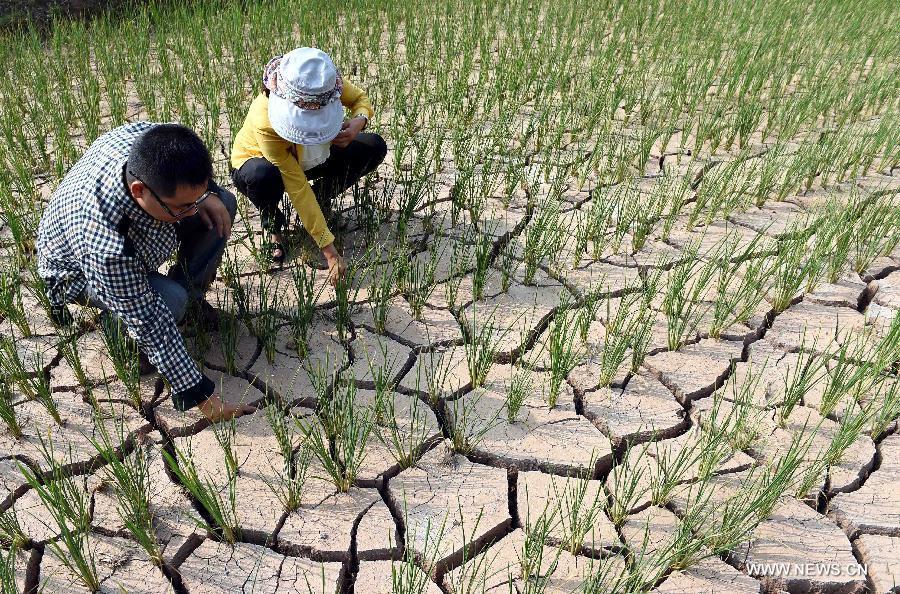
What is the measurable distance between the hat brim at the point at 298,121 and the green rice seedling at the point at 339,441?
105cm

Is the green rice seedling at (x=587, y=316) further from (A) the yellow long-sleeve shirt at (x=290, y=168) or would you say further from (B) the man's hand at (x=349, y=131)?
(B) the man's hand at (x=349, y=131)

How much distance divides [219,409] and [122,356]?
0.39 meters

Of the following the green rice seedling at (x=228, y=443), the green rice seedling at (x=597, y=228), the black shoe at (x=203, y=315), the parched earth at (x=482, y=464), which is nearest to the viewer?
the parched earth at (x=482, y=464)

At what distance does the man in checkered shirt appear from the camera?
7.04ft

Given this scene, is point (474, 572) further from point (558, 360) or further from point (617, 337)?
point (617, 337)

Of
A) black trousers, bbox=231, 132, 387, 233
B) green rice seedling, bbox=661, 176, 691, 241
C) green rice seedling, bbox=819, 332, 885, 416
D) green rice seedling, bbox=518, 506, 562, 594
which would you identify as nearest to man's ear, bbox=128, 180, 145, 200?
black trousers, bbox=231, 132, 387, 233

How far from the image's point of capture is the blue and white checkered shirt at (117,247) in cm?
223

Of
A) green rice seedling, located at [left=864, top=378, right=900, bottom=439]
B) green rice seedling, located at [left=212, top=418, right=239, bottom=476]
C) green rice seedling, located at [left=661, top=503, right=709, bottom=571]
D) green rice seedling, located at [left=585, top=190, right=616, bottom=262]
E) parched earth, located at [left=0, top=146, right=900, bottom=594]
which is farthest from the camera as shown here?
green rice seedling, located at [left=585, top=190, right=616, bottom=262]

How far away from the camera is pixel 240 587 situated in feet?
6.43

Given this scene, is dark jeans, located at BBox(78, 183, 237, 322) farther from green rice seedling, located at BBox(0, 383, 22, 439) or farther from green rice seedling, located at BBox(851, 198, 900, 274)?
green rice seedling, located at BBox(851, 198, 900, 274)

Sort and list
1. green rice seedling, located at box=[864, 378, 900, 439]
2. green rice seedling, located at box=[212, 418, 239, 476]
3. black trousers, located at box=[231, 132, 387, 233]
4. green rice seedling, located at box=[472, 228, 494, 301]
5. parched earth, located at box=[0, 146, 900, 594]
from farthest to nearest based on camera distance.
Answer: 1. black trousers, located at box=[231, 132, 387, 233]
2. green rice seedling, located at box=[472, 228, 494, 301]
3. green rice seedling, located at box=[864, 378, 900, 439]
4. green rice seedling, located at box=[212, 418, 239, 476]
5. parched earth, located at box=[0, 146, 900, 594]

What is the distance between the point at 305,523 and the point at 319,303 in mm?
1136

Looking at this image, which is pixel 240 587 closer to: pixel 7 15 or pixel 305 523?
pixel 305 523

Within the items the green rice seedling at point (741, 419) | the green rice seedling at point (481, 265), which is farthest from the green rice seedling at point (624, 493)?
the green rice seedling at point (481, 265)
